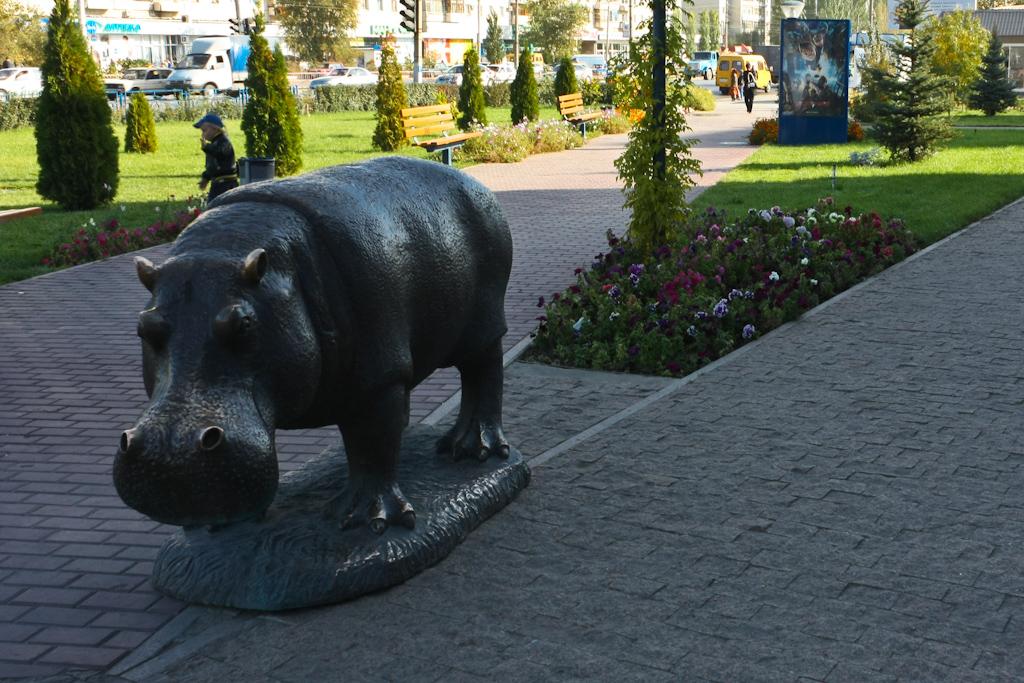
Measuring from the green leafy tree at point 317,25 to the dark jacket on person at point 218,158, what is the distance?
56.7 meters

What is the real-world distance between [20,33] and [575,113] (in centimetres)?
3516

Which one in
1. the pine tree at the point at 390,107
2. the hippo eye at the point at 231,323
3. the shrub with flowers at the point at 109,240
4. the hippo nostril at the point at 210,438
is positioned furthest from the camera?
the pine tree at the point at 390,107

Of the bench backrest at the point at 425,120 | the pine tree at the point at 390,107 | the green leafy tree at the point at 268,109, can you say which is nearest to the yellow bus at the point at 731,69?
the pine tree at the point at 390,107

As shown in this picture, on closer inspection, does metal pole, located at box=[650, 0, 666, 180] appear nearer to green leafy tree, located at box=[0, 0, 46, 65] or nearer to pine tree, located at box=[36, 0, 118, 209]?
pine tree, located at box=[36, 0, 118, 209]

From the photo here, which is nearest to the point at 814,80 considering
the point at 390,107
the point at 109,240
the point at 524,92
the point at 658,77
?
the point at 524,92

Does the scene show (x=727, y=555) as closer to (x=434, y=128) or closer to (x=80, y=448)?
(x=80, y=448)

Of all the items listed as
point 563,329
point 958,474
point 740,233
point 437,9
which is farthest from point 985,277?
point 437,9

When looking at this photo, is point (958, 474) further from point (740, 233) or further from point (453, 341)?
point (740, 233)

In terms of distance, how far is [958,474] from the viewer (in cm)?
605

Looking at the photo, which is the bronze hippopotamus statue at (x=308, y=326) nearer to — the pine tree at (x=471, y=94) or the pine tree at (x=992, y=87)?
the pine tree at (x=471, y=94)

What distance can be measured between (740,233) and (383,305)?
7.03m

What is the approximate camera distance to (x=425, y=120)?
79.0 feet

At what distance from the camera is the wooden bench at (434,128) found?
74.4 ft

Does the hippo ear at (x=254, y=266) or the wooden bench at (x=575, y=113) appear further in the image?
the wooden bench at (x=575, y=113)
